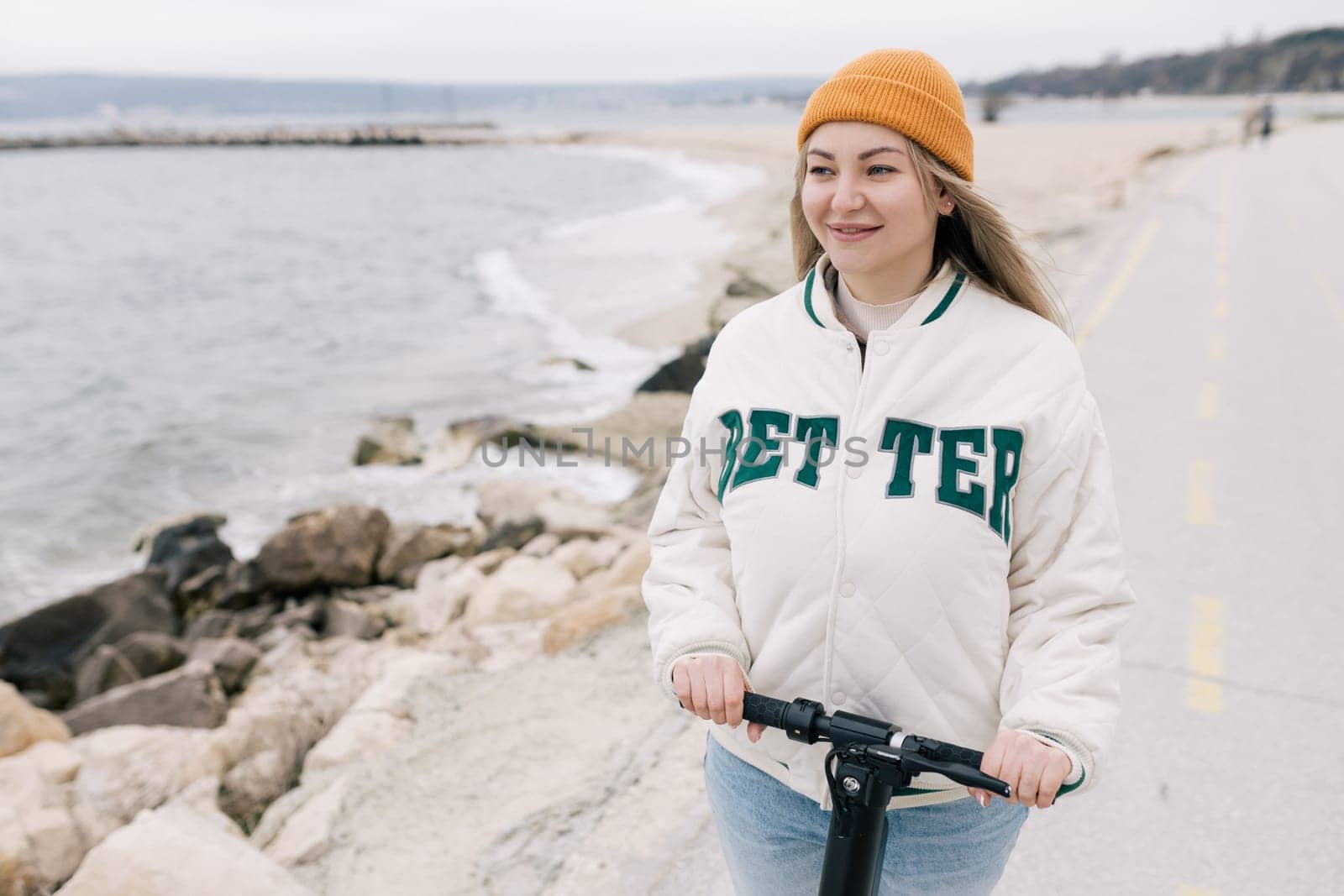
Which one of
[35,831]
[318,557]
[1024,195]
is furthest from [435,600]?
[1024,195]

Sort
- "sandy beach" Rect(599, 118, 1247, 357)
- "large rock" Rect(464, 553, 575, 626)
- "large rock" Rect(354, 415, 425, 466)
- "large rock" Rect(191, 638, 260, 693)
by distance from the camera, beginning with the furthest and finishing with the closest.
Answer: "sandy beach" Rect(599, 118, 1247, 357) → "large rock" Rect(354, 415, 425, 466) → "large rock" Rect(191, 638, 260, 693) → "large rock" Rect(464, 553, 575, 626)

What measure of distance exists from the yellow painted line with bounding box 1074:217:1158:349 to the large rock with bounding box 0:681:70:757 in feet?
27.0

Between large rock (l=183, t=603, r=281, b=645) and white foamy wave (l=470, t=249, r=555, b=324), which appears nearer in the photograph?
large rock (l=183, t=603, r=281, b=645)

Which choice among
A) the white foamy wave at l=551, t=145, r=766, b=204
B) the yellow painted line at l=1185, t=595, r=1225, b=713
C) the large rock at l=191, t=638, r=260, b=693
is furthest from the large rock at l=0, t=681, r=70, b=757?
the white foamy wave at l=551, t=145, r=766, b=204

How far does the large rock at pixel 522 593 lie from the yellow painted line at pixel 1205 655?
348cm

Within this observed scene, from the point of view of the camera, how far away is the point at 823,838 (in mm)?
1788

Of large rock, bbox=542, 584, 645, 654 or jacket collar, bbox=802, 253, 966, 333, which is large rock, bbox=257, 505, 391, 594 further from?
jacket collar, bbox=802, 253, 966, 333

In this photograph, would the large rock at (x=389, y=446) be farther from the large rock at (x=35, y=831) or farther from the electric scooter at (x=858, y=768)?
the electric scooter at (x=858, y=768)

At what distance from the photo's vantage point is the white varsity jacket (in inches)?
61.7

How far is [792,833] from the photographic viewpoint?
5.90ft

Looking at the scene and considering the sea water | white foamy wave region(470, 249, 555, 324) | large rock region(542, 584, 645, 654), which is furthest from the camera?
white foamy wave region(470, 249, 555, 324)

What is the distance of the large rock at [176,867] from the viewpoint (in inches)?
117

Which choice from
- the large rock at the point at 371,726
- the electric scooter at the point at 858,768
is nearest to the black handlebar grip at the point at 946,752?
the electric scooter at the point at 858,768

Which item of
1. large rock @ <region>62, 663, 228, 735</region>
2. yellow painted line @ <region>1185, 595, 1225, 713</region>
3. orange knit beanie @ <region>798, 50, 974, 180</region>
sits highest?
orange knit beanie @ <region>798, 50, 974, 180</region>
